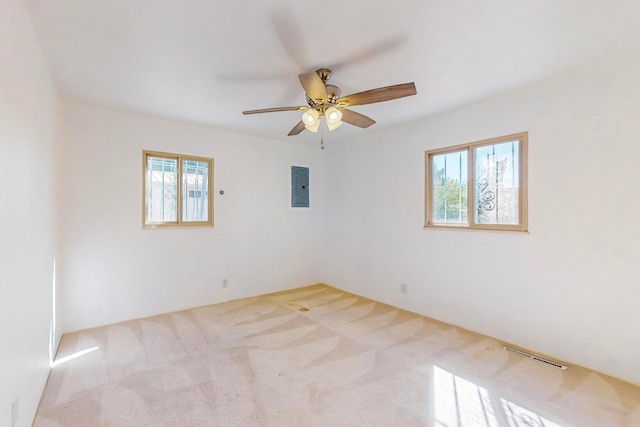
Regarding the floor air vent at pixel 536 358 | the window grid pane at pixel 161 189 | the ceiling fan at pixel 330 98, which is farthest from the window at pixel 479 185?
the window grid pane at pixel 161 189

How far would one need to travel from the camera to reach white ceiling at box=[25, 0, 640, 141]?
1.71m

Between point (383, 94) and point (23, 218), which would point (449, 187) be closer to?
point (383, 94)

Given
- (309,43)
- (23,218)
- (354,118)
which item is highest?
(309,43)

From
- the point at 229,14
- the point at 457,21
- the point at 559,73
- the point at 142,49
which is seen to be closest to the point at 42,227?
the point at 142,49

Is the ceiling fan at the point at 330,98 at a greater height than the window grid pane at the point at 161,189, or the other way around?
the ceiling fan at the point at 330,98

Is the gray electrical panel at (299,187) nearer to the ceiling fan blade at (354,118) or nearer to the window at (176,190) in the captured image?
the window at (176,190)

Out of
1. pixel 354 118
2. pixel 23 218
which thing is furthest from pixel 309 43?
pixel 23 218

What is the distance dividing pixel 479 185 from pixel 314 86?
2.15 metres

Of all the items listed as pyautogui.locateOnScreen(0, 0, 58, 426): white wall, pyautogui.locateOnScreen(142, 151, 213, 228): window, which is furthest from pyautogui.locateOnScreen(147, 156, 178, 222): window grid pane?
pyautogui.locateOnScreen(0, 0, 58, 426): white wall

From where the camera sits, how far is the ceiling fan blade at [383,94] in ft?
6.64

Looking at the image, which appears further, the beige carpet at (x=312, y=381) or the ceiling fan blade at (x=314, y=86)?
the ceiling fan blade at (x=314, y=86)

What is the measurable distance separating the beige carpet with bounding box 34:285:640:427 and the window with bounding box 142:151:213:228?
1.28 m

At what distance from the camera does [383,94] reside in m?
2.14

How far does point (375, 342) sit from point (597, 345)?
1.77m
